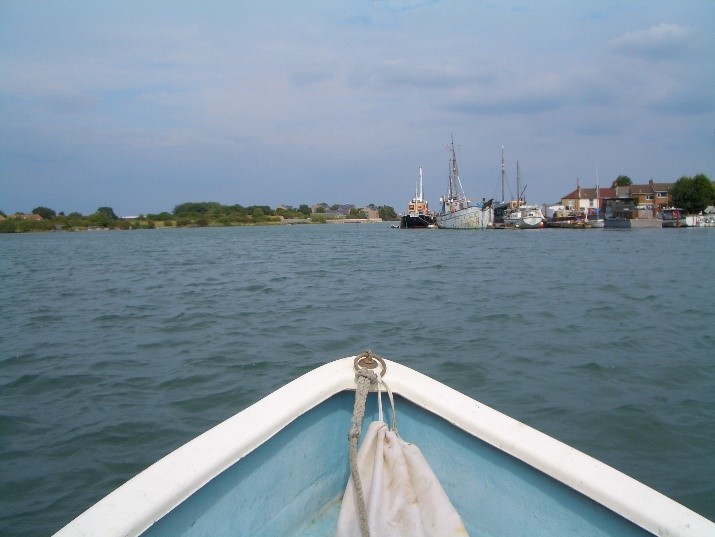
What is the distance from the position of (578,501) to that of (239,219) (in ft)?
378

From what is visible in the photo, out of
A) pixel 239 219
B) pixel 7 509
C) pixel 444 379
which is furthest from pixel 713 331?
pixel 239 219

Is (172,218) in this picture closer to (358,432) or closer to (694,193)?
(694,193)

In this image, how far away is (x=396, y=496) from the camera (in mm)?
2244

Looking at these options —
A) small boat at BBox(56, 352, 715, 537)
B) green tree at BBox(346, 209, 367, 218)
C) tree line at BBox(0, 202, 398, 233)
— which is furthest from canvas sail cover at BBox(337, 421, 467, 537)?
green tree at BBox(346, 209, 367, 218)

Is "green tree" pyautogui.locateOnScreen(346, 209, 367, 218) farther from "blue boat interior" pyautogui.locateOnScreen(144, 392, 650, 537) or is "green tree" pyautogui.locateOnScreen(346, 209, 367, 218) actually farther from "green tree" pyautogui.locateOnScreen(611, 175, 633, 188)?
"blue boat interior" pyautogui.locateOnScreen(144, 392, 650, 537)

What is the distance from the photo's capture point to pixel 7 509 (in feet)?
13.0

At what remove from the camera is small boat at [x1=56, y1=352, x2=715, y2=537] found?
1.85 m

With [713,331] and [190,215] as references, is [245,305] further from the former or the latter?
[190,215]

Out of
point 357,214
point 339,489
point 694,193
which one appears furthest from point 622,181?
point 339,489

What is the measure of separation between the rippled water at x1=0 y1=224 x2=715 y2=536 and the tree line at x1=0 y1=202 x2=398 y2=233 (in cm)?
8606

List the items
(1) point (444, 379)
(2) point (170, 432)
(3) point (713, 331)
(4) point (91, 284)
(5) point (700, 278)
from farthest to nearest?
(4) point (91, 284) < (5) point (700, 278) < (3) point (713, 331) < (1) point (444, 379) < (2) point (170, 432)

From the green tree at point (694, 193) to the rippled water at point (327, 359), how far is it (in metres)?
66.8

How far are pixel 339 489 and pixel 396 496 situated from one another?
0.52 metres

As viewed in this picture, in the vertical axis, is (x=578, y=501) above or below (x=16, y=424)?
above
